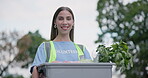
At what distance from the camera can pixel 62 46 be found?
114 inches

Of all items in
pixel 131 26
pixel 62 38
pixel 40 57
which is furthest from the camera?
pixel 131 26

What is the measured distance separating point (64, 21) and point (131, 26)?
1039 inches

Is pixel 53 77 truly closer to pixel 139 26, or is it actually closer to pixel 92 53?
pixel 92 53

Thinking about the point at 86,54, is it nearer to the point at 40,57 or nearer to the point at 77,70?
the point at 40,57

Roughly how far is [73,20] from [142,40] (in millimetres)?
26543

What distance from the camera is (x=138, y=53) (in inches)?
1123

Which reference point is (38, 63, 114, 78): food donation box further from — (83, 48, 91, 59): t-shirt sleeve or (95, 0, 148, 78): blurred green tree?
(95, 0, 148, 78): blurred green tree

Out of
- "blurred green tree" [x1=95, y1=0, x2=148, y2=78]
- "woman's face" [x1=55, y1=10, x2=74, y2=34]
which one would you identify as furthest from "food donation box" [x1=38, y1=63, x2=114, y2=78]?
"blurred green tree" [x1=95, y1=0, x2=148, y2=78]

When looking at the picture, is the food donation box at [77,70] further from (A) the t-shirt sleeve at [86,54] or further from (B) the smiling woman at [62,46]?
(A) the t-shirt sleeve at [86,54]

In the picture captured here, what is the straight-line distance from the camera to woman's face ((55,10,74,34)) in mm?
2852

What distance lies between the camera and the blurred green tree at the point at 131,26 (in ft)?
93.2

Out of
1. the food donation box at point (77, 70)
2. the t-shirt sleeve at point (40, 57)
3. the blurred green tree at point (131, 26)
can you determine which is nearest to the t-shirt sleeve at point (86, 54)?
the t-shirt sleeve at point (40, 57)

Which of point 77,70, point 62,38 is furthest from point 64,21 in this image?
point 77,70

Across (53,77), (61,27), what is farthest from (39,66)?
(61,27)
